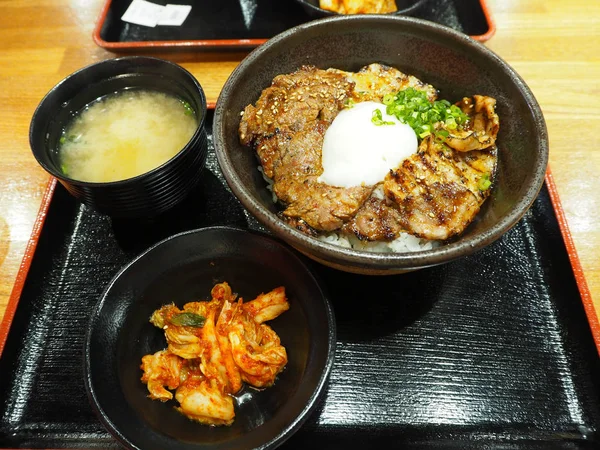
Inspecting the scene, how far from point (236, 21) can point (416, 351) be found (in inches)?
111

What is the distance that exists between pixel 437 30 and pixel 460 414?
180cm

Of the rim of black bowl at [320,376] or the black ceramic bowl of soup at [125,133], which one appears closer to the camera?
the rim of black bowl at [320,376]

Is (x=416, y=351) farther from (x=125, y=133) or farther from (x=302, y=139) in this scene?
(x=125, y=133)

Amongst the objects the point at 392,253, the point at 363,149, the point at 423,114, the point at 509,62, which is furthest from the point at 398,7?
the point at 392,253

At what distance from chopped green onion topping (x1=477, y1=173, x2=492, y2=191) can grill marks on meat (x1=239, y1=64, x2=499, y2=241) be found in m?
0.01

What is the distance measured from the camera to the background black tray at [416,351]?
1.78m

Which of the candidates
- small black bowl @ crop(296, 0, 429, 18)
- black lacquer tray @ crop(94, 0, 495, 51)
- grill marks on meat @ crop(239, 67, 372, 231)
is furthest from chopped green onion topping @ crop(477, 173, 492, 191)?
black lacquer tray @ crop(94, 0, 495, 51)

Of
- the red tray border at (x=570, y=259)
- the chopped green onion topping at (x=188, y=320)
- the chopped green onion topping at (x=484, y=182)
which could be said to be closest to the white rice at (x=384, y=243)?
the chopped green onion topping at (x=484, y=182)

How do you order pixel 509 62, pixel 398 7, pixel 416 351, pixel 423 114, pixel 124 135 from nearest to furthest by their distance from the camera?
pixel 416 351 → pixel 423 114 → pixel 124 135 → pixel 509 62 → pixel 398 7

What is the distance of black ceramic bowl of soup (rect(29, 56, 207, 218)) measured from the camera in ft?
6.66

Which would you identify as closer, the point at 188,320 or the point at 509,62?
the point at 188,320

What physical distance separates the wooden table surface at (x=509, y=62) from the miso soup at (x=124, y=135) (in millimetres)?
507

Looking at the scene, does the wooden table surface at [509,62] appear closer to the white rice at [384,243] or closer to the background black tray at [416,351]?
the background black tray at [416,351]

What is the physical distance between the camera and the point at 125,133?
238cm
